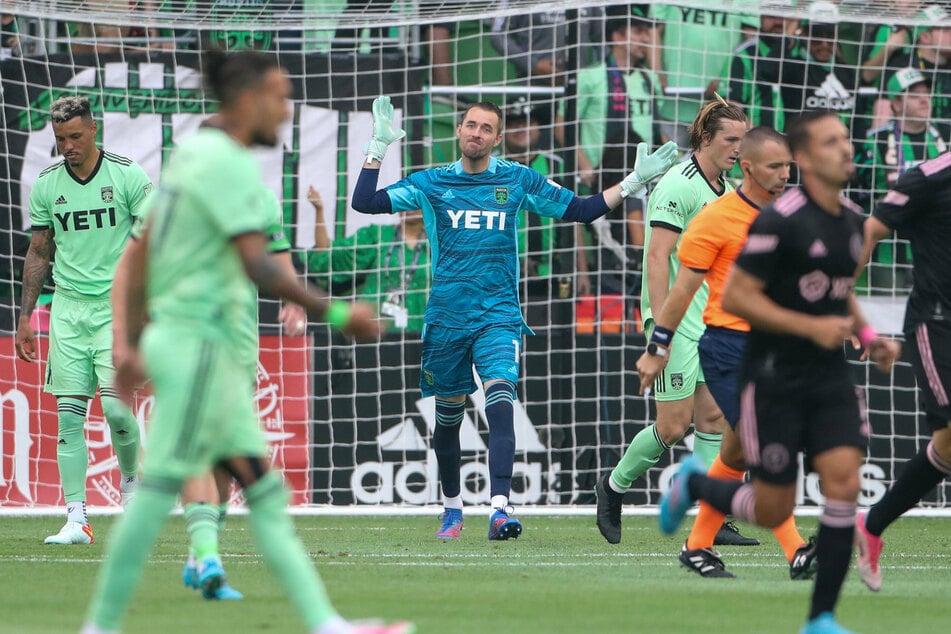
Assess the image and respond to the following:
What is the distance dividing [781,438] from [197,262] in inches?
79.0

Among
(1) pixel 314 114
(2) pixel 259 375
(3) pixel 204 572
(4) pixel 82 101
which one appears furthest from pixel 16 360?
(3) pixel 204 572

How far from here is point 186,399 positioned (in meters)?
4.36

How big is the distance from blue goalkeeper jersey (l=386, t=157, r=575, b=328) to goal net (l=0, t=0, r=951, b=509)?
264cm

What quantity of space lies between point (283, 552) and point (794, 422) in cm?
179

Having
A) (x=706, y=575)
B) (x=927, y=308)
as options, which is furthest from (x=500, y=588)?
(x=927, y=308)

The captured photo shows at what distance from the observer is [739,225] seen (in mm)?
6977

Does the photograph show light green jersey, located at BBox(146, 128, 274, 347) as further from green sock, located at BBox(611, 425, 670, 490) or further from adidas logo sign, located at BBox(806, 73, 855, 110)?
adidas logo sign, located at BBox(806, 73, 855, 110)

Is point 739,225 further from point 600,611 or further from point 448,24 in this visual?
point 448,24

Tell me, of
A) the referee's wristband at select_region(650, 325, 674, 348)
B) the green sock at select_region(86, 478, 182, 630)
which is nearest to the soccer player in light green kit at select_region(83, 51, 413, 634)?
the green sock at select_region(86, 478, 182, 630)

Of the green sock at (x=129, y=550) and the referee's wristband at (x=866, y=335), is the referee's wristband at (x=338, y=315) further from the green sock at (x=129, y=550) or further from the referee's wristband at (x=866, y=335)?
the referee's wristband at (x=866, y=335)

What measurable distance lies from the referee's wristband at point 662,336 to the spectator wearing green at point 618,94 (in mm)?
5481

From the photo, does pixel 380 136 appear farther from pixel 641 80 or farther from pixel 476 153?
pixel 641 80

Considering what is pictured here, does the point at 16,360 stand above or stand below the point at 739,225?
below

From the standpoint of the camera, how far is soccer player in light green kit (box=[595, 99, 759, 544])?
841cm
